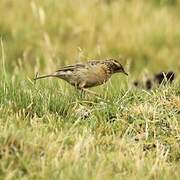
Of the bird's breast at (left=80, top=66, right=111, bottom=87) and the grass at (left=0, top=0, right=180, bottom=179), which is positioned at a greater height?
the bird's breast at (left=80, top=66, right=111, bottom=87)

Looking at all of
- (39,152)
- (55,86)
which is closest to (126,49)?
(55,86)

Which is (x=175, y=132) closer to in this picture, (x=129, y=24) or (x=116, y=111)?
(x=116, y=111)

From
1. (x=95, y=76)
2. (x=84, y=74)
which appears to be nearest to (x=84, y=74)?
(x=84, y=74)

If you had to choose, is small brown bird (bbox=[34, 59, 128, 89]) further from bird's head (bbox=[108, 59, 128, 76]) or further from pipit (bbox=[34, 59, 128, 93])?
bird's head (bbox=[108, 59, 128, 76])

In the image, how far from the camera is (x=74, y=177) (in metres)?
5.14

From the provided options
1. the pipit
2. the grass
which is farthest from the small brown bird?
the grass

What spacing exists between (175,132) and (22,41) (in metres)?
6.21

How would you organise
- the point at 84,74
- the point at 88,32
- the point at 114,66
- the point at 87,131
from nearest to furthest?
1. the point at 87,131
2. the point at 84,74
3. the point at 114,66
4. the point at 88,32

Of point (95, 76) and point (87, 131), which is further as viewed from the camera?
point (95, 76)

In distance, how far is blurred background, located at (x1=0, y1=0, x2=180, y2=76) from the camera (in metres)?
11.9

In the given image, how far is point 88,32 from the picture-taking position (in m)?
12.3

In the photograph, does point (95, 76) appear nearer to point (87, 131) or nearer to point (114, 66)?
point (114, 66)

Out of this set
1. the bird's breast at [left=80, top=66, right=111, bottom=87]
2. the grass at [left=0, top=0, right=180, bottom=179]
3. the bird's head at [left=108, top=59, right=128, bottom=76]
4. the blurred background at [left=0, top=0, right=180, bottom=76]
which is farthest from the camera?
the blurred background at [left=0, top=0, right=180, bottom=76]

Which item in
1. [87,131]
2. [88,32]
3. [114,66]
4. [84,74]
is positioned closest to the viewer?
[87,131]
